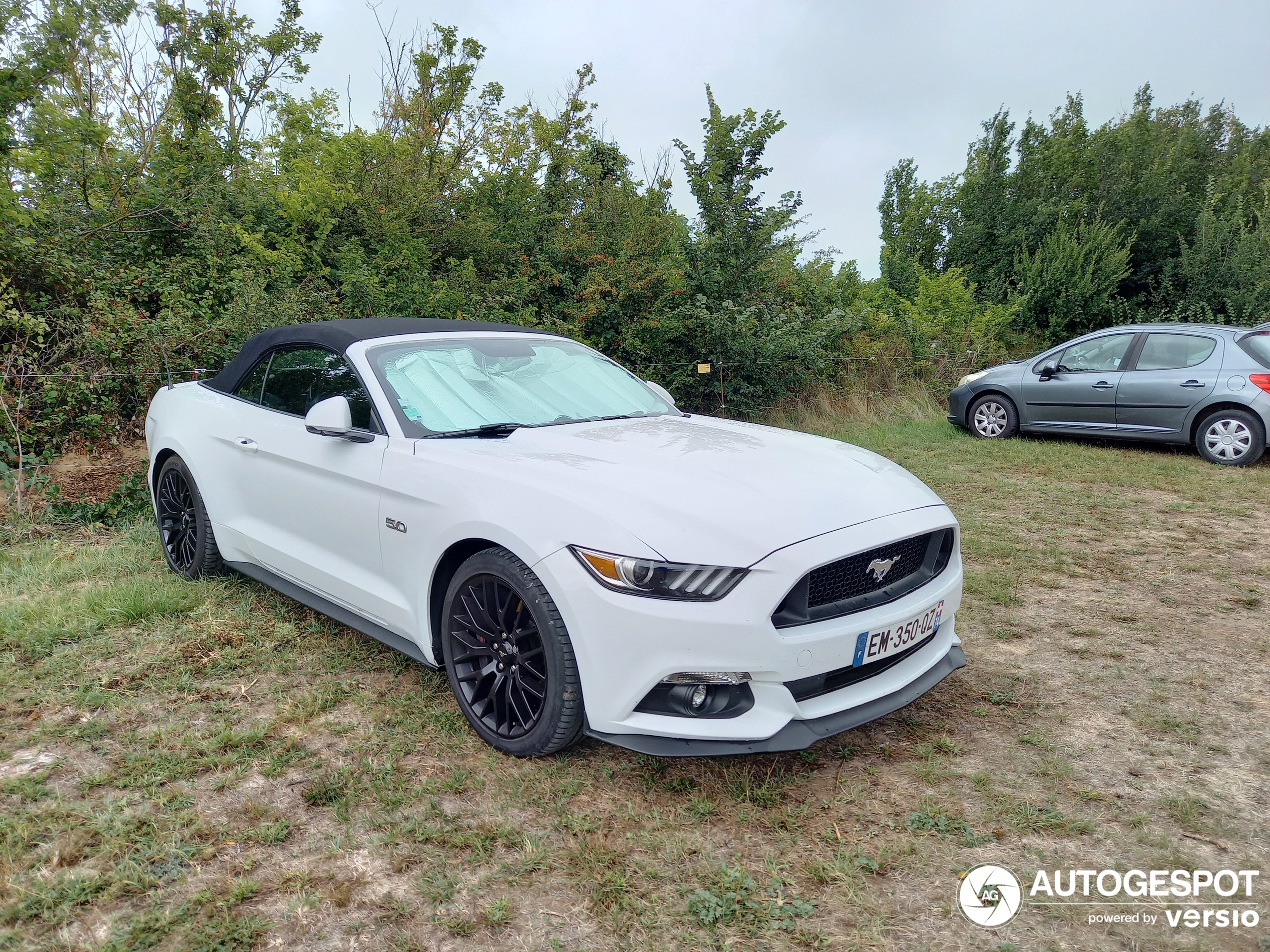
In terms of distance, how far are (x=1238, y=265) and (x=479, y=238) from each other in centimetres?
1849

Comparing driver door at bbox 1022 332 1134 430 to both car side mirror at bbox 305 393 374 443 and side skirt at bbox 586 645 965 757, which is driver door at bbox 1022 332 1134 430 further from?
car side mirror at bbox 305 393 374 443

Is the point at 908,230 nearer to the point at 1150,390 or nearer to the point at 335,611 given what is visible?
the point at 1150,390

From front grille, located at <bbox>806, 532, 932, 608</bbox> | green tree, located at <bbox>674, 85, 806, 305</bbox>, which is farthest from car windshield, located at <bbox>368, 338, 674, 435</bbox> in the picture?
green tree, located at <bbox>674, 85, 806, 305</bbox>

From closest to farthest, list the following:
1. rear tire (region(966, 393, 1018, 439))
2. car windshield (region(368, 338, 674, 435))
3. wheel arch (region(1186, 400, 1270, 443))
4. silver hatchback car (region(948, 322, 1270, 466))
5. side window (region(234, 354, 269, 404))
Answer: car windshield (region(368, 338, 674, 435)) → side window (region(234, 354, 269, 404)) → wheel arch (region(1186, 400, 1270, 443)) → silver hatchback car (region(948, 322, 1270, 466)) → rear tire (region(966, 393, 1018, 439))

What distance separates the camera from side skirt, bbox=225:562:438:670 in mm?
3291

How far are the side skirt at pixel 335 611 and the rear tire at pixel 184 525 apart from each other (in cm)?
17

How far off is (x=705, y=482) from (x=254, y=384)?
9.07 feet

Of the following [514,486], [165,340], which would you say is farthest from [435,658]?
[165,340]

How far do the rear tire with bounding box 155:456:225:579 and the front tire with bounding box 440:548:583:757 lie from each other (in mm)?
2115

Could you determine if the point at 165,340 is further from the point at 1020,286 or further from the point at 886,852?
the point at 1020,286

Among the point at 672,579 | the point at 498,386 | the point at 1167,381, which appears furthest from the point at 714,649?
the point at 1167,381

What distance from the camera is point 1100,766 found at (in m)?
2.88

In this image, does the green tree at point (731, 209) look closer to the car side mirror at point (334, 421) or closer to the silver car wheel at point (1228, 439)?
the silver car wheel at point (1228, 439)

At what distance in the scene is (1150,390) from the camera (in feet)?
28.8
